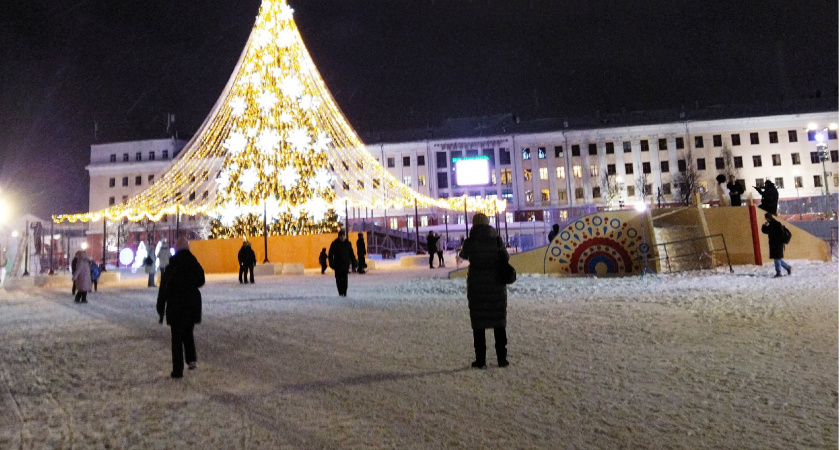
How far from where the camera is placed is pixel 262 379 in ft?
14.8

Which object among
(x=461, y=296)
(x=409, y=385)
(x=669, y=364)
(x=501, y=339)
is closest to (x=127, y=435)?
(x=409, y=385)

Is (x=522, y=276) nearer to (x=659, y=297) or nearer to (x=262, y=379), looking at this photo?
(x=659, y=297)

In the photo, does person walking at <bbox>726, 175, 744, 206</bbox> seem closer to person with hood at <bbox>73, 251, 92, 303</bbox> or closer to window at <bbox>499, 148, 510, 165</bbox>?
person with hood at <bbox>73, 251, 92, 303</bbox>

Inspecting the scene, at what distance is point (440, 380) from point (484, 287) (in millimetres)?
952

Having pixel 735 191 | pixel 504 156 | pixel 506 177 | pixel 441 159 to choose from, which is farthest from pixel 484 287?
pixel 504 156

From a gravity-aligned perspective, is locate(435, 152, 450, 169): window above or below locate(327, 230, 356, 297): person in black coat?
above

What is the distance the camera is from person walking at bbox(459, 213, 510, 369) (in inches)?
184

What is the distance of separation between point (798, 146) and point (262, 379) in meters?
64.5

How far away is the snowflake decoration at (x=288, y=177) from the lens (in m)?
19.5

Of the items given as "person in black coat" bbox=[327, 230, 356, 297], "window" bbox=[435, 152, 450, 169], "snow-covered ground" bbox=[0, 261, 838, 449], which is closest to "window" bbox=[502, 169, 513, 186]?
"window" bbox=[435, 152, 450, 169]

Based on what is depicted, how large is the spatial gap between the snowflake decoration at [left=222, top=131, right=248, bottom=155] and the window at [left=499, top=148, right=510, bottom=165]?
41.0 m

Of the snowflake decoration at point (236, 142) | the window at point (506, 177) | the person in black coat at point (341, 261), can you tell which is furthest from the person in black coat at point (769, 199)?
the window at point (506, 177)

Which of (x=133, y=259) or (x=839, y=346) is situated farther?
(x=133, y=259)

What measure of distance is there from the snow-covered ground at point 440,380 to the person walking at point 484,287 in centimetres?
31
